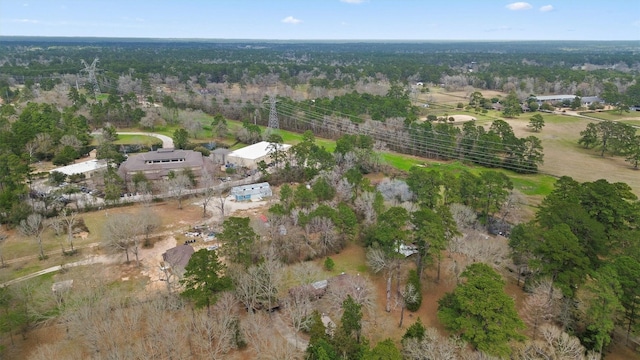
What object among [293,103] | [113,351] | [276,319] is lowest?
[276,319]

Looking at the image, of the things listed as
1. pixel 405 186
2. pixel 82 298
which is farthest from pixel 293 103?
pixel 82 298

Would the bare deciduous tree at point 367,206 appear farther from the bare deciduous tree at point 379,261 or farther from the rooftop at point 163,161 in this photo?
the rooftop at point 163,161

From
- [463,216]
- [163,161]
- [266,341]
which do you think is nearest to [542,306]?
[463,216]

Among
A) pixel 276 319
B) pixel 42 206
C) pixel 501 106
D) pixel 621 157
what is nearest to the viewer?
pixel 276 319

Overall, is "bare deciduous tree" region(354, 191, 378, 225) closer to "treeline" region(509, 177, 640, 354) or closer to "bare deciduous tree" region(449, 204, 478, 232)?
"bare deciduous tree" region(449, 204, 478, 232)

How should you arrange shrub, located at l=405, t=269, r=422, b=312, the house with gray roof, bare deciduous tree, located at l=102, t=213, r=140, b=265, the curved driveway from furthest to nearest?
1. the curved driveway
2. the house with gray roof
3. bare deciduous tree, located at l=102, t=213, r=140, b=265
4. shrub, located at l=405, t=269, r=422, b=312

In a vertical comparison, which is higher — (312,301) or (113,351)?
(113,351)

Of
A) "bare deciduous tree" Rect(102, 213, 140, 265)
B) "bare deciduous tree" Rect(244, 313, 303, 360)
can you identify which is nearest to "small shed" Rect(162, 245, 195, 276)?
"bare deciduous tree" Rect(102, 213, 140, 265)

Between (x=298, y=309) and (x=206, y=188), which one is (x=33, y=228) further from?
(x=298, y=309)

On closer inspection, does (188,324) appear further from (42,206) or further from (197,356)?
(42,206)
